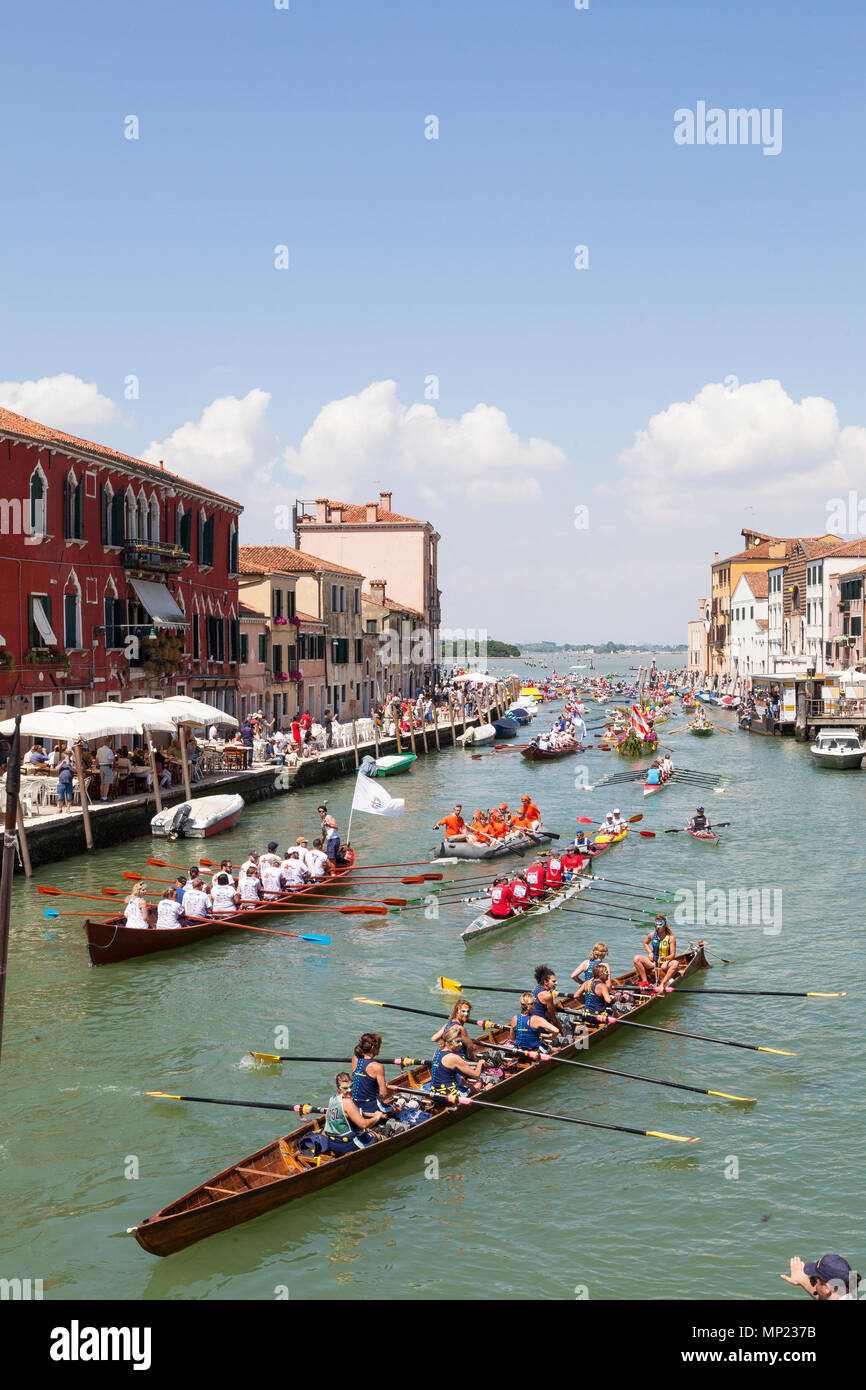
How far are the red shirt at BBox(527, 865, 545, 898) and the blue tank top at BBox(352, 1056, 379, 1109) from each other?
44.5ft

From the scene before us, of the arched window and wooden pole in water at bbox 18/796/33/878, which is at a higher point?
the arched window

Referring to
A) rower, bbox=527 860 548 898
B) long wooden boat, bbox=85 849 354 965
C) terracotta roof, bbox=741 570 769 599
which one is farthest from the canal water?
terracotta roof, bbox=741 570 769 599

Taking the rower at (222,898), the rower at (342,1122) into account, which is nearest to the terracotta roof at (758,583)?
the rower at (222,898)

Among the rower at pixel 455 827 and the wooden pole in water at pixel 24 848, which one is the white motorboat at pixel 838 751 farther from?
the wooden pole in water at pixel 24 848

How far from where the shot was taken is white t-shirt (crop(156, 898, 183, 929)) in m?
22.2

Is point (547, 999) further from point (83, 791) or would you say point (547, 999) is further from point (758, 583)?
point (758, 583)

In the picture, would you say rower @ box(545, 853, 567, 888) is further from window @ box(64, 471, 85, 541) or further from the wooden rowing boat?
window @ box(64, 471, 85, 541)

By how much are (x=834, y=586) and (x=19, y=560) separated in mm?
64964

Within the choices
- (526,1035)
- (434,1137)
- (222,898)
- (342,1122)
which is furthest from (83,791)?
(342,1122)

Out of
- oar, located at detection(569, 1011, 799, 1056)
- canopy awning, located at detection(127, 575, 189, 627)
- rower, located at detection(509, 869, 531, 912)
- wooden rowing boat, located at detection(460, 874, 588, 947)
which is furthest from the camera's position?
canopy awning, located at detection(127, 575, 189, 627)

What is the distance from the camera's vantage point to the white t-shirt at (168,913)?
22188mm

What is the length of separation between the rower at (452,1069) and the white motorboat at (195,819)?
66.2ft

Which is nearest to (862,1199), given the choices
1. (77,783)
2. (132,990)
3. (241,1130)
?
(241,1130)

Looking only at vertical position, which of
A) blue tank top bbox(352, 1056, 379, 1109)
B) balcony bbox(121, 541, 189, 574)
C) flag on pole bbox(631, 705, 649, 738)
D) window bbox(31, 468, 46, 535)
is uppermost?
window bbox(31, 468, 46, 535)
